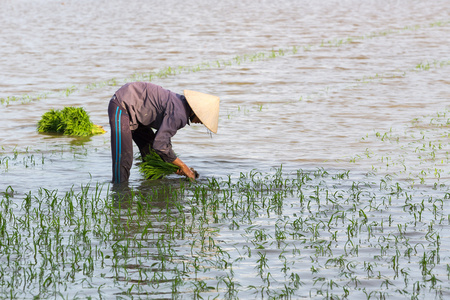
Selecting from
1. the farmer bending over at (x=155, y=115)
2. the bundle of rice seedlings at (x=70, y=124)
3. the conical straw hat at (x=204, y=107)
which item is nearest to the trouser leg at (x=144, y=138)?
the farmer bending over at (x=155, y=115)

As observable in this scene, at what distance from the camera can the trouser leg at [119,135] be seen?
24.5 ft

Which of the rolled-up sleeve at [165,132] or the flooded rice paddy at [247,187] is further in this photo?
the rolled-up sleeve at [165,132]

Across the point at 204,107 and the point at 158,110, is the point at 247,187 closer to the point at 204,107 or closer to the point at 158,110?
the point at 204,107

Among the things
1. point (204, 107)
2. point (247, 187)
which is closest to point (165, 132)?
point (204, 107)

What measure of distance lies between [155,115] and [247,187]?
128 centimetres

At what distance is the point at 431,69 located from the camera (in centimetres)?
1742

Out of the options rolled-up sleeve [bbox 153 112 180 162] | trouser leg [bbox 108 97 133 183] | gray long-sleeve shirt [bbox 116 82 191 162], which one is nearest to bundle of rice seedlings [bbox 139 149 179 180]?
trouser leg [bbox 108 97 133 183]

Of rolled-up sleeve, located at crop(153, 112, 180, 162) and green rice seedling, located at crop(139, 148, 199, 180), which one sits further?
green rice seedling, located at crop(139, 148, 199, 180)

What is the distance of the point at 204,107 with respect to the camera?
282 inches

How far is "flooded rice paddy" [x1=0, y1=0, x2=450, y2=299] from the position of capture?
5.14 metres

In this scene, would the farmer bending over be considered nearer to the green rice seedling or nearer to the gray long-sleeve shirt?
the gray long-sleeve shirt

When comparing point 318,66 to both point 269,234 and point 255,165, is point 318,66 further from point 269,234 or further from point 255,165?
point 269,234

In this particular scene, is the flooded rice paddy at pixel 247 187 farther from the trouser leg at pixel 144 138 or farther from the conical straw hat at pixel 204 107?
the conical straw hat at pixel 204 107

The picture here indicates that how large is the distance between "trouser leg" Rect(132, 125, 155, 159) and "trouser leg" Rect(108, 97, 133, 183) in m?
0.68
